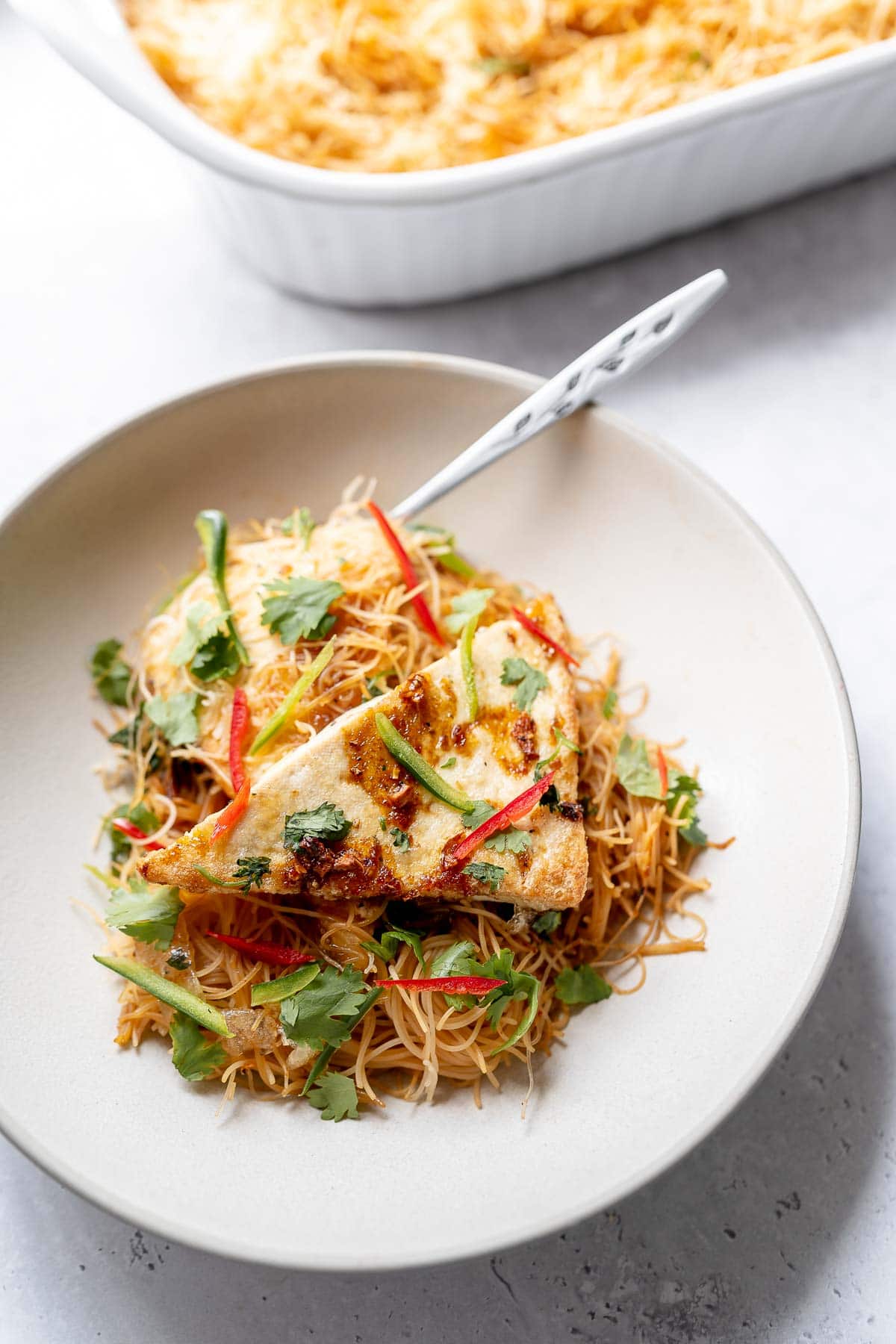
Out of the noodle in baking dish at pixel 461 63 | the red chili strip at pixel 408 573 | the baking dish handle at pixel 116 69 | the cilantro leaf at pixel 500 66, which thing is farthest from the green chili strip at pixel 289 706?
the cilantro leaf at pixel 500 66

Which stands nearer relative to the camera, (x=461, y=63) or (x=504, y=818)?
(x=504, y=818)

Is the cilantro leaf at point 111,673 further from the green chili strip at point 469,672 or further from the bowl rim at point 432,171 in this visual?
the bowl rim at point 432,171

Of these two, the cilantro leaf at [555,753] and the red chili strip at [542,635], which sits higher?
the red chili strip at [542,635]

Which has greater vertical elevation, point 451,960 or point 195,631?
point 195,631

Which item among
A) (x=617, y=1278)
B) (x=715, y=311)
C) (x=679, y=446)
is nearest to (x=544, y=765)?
(x=617, y=1278)

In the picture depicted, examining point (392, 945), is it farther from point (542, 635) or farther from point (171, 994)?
point (542, 635)

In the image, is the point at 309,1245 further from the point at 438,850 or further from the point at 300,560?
the point at 300,560

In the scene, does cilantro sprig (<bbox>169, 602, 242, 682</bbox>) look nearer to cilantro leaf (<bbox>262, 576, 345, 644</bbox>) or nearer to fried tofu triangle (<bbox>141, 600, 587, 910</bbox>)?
cilantro leaf (<bbox>262, 576, 345, 644</bbox>)
